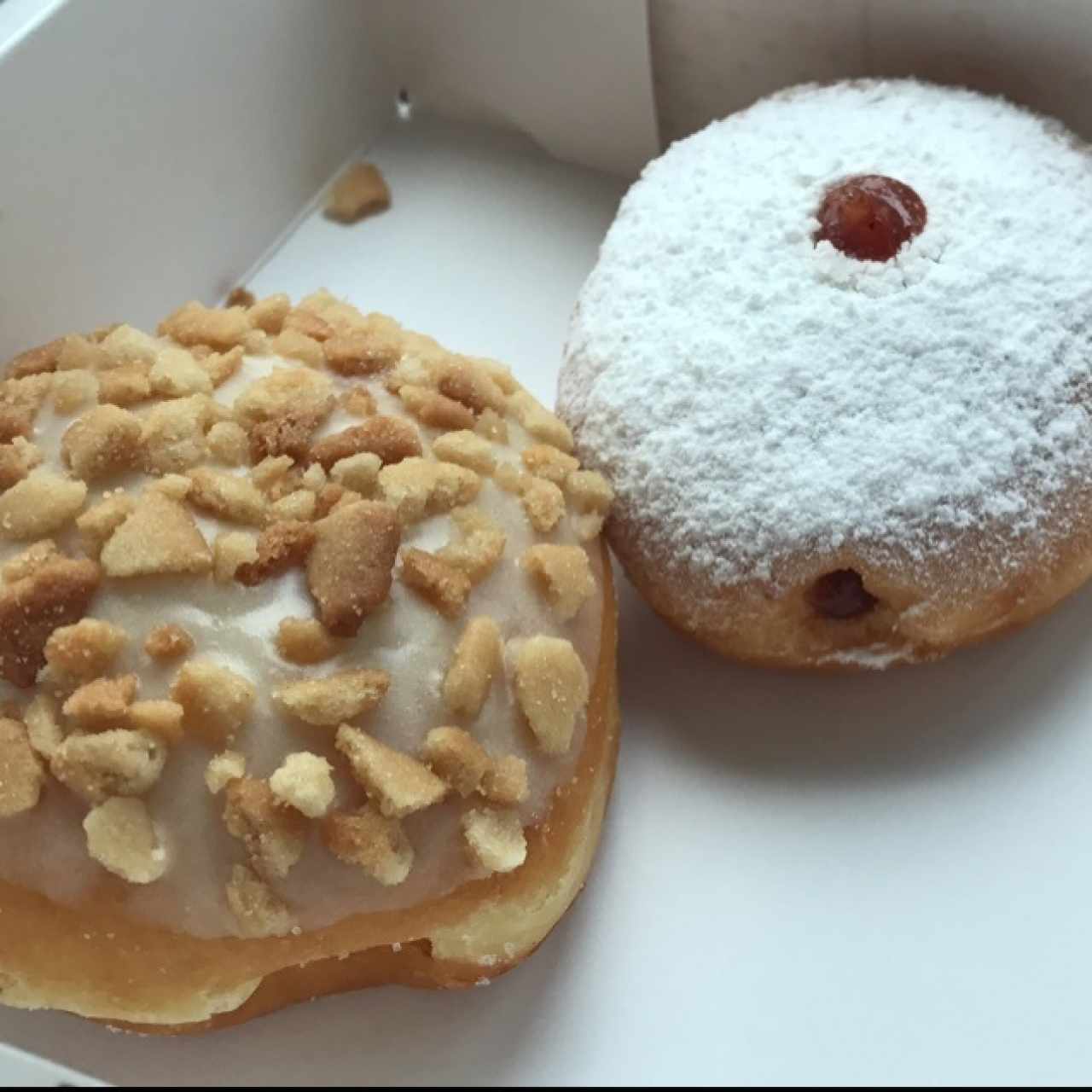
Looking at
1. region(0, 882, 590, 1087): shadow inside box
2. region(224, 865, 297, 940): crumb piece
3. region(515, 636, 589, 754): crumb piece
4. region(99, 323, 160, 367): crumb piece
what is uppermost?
region(99, 323, 160, 367): crumb piece

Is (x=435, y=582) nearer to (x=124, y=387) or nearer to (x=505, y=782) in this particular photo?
(x=505, y=782)

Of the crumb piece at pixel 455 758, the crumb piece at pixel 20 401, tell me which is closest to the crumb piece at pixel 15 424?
the crumb piece at pixel 20 401

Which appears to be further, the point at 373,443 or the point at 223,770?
the point at 373,443

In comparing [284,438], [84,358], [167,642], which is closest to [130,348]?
[84,358]

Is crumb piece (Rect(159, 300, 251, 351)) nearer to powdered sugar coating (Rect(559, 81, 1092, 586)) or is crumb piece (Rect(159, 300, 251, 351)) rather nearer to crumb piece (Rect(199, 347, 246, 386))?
crumb piece (Rect(199, 347, 246, 386))

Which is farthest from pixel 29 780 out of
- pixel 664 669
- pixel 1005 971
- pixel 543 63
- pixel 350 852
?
pixel 543 63

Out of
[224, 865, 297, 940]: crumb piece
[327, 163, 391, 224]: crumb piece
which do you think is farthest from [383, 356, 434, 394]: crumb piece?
[327, 163, 391, 224]: crumb piece

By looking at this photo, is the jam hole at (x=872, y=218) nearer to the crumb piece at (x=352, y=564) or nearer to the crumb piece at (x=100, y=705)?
Answer: the crumb piece at (x=352, y=564)
